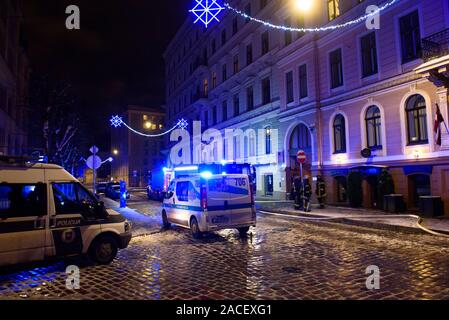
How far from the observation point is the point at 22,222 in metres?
7.03

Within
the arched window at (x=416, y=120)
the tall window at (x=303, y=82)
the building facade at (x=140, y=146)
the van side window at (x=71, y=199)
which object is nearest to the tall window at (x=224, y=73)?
the tall window at (x=303, y=82)

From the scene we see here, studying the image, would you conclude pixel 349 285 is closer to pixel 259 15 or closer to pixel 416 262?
pixel 416 262

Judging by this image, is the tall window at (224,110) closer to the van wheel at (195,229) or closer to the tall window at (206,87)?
the tall window at (206,87)

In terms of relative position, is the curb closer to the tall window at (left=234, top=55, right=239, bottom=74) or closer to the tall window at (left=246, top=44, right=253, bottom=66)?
the tall window at (left=246, top=44, right=253, bottom=66)

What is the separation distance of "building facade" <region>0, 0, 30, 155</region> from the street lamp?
18243 millimetres

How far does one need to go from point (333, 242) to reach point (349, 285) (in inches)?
162

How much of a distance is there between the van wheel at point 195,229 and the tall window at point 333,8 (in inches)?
669

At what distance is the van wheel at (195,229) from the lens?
11.0 meters

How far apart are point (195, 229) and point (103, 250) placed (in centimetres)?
363

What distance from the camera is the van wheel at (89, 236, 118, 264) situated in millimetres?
7965

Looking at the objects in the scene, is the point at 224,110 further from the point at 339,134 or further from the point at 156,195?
the point at 339,134

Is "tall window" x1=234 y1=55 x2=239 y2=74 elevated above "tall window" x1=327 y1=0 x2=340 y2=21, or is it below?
above

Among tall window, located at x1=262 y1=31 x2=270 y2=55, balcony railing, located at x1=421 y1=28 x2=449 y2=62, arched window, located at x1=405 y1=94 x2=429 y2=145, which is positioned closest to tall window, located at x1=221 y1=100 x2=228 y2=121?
tall window, located at x1=262 y1=31 x2=270 y2=55
